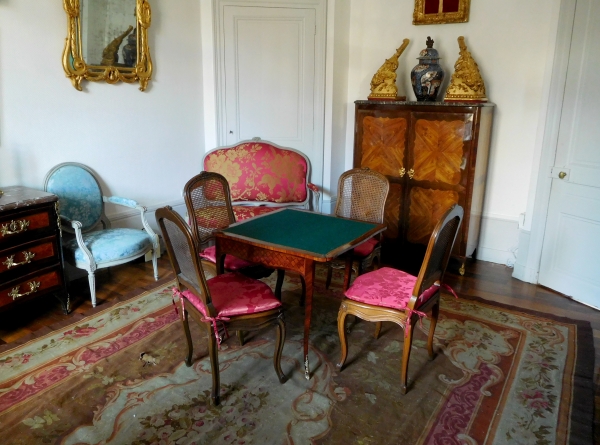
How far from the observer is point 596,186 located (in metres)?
3.21

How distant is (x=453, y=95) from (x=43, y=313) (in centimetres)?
340

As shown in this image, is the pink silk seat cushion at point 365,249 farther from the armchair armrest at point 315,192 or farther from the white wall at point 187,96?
the white wall at point 187,96

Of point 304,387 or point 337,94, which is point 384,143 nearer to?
point 337,94

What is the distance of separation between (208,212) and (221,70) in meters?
1.94

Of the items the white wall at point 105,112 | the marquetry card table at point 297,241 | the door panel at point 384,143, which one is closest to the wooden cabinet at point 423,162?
the door panel at point 384,143

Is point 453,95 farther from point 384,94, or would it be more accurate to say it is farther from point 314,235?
point 314,235

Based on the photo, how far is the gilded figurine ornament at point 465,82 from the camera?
361 centimetres

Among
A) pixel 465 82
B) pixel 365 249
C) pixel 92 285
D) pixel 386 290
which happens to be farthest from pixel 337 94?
pixel 92 285

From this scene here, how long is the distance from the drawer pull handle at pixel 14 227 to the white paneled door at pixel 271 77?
212 centimetres

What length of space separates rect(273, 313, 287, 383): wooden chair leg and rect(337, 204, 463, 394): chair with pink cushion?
1.05 feet

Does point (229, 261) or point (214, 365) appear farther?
point (229, 261)

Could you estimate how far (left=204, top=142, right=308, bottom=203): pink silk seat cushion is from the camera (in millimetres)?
4113

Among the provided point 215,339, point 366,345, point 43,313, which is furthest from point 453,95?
point 43,313

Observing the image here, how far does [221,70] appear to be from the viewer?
14.3 ft
